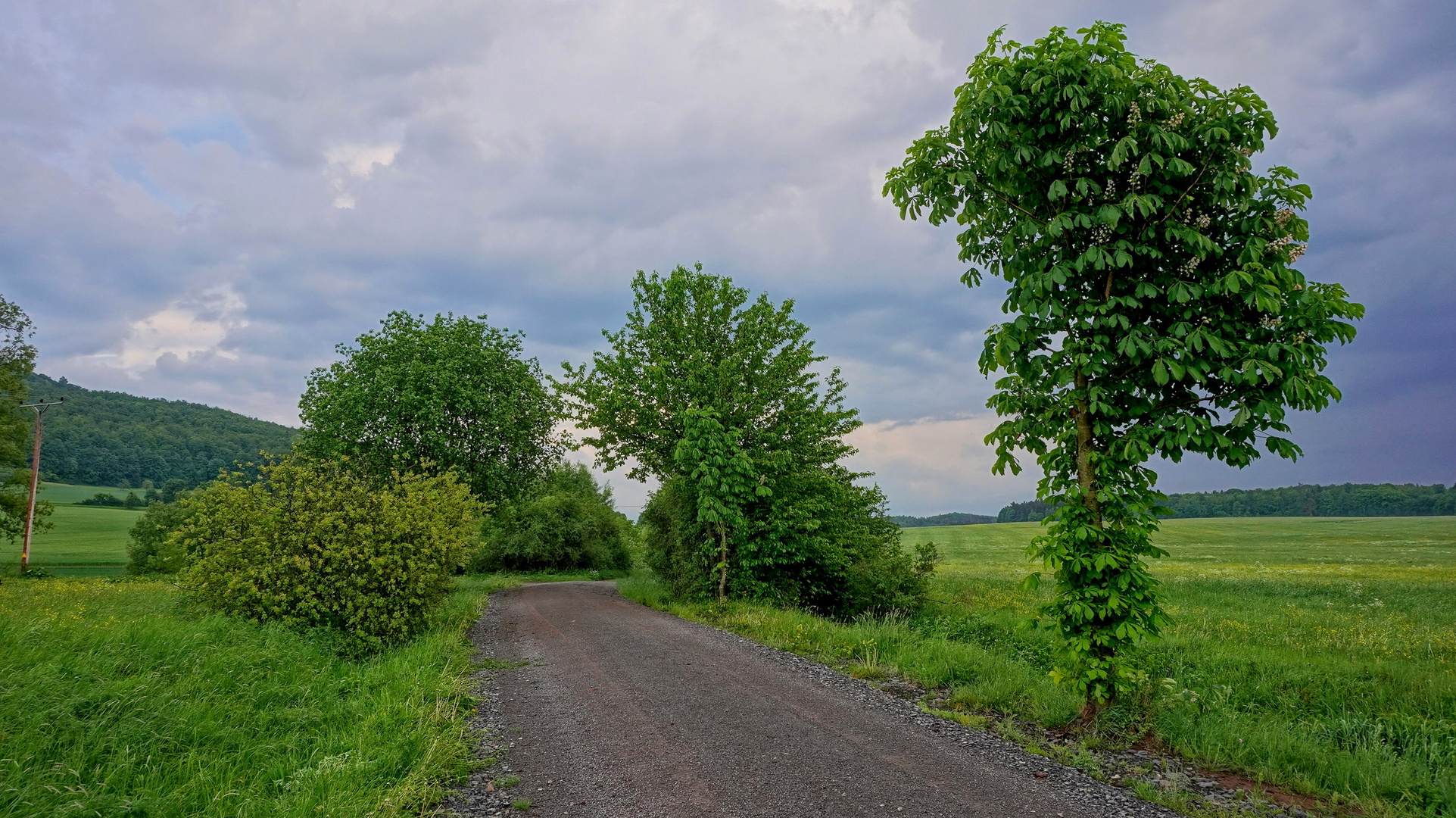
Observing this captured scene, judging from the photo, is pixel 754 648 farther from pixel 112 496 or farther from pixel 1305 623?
pixel 112 496

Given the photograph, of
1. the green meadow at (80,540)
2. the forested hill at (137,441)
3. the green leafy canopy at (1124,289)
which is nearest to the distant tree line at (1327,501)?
the green leafy canopy at (1124,289)

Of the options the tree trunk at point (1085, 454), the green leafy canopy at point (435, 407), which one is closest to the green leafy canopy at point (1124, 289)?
the tree trunk at point (1085, 454)

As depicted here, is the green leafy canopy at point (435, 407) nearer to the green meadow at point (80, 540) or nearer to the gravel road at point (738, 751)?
the gravel road at point (738, 751)

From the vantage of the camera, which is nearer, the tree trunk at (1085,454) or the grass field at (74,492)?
the tree trunk at (1085,454)

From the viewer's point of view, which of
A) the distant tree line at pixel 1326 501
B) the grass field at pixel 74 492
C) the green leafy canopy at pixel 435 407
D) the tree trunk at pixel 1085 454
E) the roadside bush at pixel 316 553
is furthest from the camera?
the distant tree line at pixel 1326 501

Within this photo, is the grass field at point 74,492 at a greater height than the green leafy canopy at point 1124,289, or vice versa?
→ the green leafy canopy at point 1124,289

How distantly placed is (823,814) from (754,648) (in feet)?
22.3

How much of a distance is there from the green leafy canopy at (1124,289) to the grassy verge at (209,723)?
685 cm

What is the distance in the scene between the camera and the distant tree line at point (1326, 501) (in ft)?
313

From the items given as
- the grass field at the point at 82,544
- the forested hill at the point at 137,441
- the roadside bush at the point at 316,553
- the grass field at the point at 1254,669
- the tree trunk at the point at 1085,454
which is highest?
the forested hill at the point at 137,441

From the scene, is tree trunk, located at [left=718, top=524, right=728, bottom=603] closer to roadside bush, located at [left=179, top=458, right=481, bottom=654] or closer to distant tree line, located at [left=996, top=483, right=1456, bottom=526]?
roadside bush, located at [left=179, top=458, right=481, bottom=654]

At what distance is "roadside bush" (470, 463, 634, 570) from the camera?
39.3 meters

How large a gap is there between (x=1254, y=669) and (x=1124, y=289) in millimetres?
8976

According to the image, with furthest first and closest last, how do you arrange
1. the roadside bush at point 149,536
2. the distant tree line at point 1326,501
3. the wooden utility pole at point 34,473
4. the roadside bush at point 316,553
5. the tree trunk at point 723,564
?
the distant tree line at point 1326,501 → the roadside bush at point 149,536 → the wooden utility pole at point 34,473 → the tree trunk at point 723,564 → the roadside bush at point 316,553
